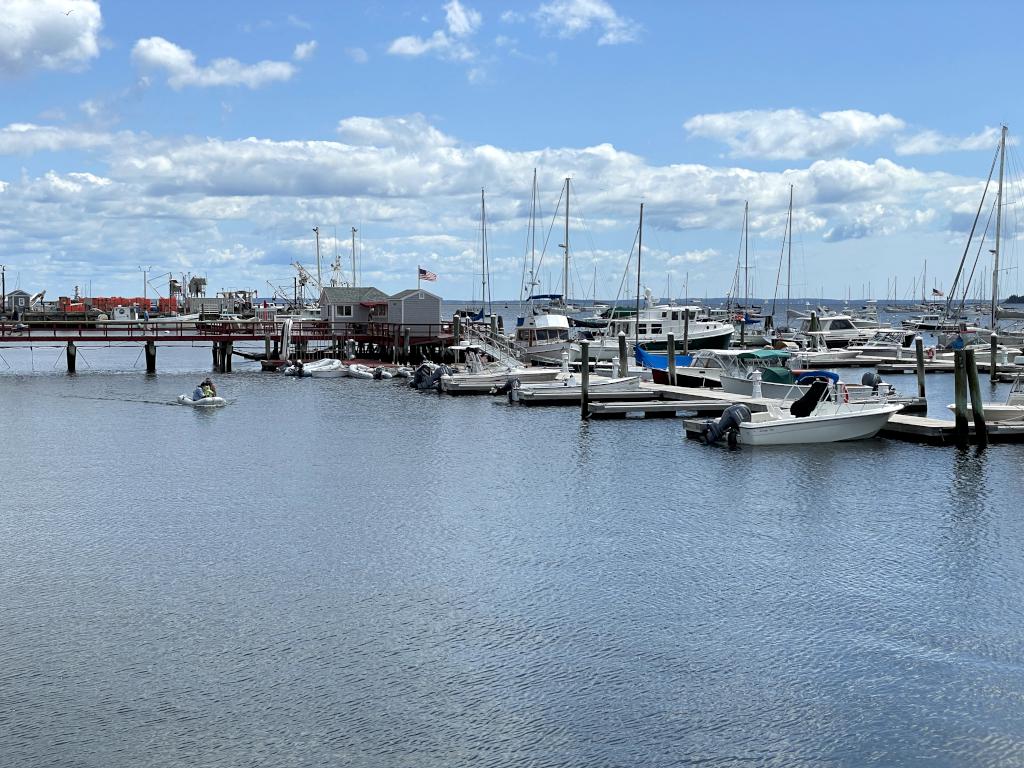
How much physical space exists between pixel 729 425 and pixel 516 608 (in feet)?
70.3

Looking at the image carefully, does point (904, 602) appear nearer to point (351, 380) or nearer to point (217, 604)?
point (217, 604)

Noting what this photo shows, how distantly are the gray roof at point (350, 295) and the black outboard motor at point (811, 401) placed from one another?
173 feet

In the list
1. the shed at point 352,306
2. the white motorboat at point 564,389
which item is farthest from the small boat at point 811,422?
the shed at point 352,306

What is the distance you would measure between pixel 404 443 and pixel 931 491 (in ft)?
67.2

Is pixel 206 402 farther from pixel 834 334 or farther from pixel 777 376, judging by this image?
pixel 834 334

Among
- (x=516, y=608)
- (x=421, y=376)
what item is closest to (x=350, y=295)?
(x=421, y=376)

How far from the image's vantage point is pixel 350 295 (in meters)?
88.8

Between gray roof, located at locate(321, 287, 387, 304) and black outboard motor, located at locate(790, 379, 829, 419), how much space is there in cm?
5283

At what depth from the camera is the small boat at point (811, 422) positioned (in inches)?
1582

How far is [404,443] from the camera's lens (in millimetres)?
44469

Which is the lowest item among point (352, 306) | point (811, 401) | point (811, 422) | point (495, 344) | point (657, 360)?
point (811, 422)

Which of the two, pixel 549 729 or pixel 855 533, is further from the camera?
pixel 855 533

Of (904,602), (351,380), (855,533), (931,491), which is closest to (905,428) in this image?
(931,491)

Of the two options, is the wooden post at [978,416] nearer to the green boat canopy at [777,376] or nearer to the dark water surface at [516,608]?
the dark water surface at [516,608]
